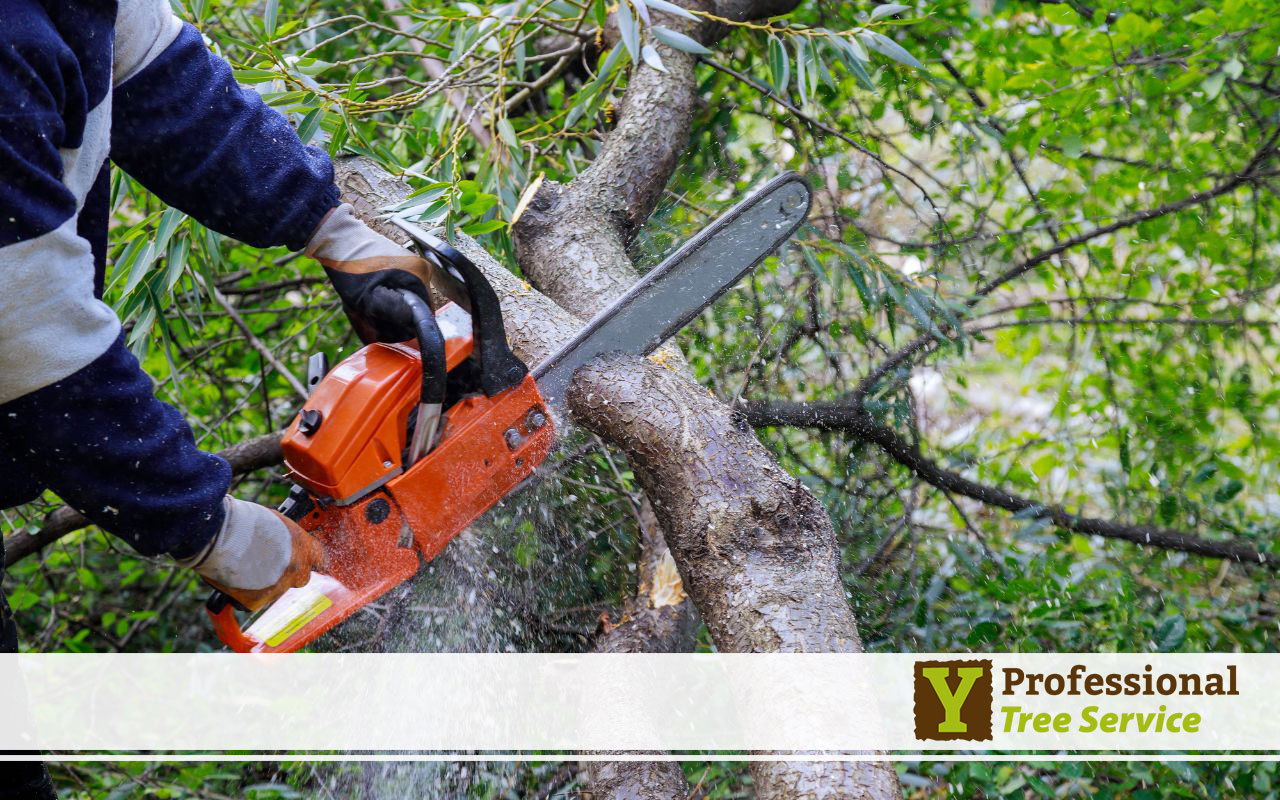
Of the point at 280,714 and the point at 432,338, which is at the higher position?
the point at 432,338

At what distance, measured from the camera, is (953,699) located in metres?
2.22

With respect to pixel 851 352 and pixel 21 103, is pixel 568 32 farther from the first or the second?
pixel 21 103

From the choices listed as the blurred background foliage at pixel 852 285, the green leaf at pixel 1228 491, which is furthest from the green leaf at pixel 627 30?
the green leaf at pixel 1228 491

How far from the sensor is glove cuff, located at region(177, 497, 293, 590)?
1.65 meters

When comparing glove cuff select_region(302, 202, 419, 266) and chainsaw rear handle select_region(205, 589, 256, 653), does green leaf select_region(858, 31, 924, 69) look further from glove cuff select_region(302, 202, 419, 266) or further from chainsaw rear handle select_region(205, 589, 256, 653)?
chainsaw rear handle select_region(205, 589, 256, 653)

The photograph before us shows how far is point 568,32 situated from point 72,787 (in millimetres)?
2605

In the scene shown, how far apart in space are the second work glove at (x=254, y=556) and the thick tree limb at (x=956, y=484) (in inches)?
51.1

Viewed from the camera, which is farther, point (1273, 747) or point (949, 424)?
point (949, 424)

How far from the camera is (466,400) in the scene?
1.92 meters

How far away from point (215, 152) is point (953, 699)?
6.29ft

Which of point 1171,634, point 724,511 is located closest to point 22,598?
point 724,511

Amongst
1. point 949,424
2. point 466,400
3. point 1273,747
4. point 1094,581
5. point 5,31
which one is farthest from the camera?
point 949,424

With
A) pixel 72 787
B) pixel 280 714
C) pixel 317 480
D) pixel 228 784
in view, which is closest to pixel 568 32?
pixel 317 480

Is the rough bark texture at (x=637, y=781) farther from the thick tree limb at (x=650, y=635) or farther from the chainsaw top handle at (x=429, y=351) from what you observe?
the chainsaw top handle at (x=429, y=351)
